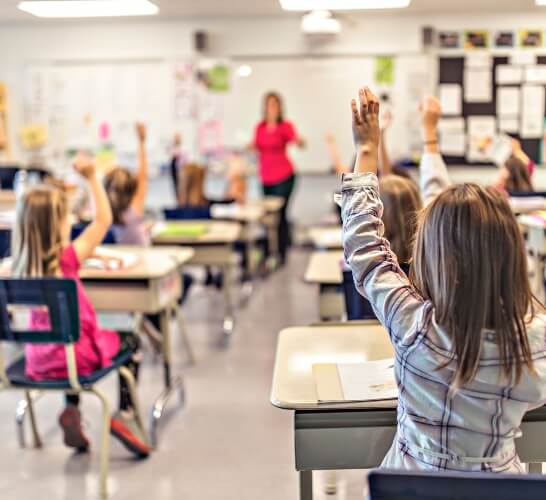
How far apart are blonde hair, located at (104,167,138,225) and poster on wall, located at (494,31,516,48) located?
392 cm

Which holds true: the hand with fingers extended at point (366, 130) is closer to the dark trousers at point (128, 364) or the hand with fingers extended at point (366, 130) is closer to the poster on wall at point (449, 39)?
the dark trousers at point (128, 364)

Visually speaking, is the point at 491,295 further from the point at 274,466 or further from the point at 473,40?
the point at 473,40

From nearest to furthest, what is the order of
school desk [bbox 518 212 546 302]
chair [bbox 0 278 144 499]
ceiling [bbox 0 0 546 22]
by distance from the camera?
chair [bbox 0 278 144 499] < school desk [bbox 518 212 546 302] < ceiling [bbox 0 0 546 22]

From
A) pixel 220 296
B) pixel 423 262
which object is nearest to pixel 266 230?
pixel 220 296

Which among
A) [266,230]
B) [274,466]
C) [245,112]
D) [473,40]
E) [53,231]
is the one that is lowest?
[274,466]

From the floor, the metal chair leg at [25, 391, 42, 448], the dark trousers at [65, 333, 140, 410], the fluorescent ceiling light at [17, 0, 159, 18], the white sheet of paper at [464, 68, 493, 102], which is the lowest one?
the floor

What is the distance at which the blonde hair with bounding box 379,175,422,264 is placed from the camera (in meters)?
2.41

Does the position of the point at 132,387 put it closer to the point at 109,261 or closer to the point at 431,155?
the point at 109,261

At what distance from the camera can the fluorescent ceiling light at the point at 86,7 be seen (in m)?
4.32

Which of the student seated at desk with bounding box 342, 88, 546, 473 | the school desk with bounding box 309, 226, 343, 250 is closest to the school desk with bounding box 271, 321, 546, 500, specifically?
the student seated at desk with bounding box 342, 88, 546, 473

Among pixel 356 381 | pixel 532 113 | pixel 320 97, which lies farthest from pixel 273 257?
pixel 356 381

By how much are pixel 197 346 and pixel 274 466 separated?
5.56 feet

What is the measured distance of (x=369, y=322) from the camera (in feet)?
7.14

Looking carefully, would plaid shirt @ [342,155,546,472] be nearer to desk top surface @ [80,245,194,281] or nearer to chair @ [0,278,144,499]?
chair @ [0,278,144,499]
